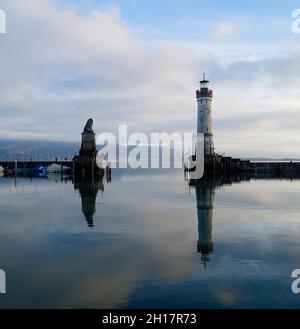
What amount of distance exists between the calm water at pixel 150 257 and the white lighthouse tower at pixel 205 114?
42602 mm

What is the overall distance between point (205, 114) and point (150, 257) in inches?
2312

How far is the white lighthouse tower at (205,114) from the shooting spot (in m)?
73.4

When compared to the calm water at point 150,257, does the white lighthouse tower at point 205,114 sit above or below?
above

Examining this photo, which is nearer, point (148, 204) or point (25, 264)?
point (25, 264)

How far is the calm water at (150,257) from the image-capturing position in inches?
492

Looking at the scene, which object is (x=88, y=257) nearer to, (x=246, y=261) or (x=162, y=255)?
(x=162, y=255)

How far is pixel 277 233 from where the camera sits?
2236cm

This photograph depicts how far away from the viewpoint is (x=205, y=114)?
241 feet

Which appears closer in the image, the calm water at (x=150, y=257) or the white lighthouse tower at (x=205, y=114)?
the calm water at (x=150, y=257)

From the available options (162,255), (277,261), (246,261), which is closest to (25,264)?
(162,255)

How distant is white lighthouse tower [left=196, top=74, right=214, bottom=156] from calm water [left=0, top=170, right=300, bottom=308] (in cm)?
4260

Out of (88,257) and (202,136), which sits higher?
(202,136)
